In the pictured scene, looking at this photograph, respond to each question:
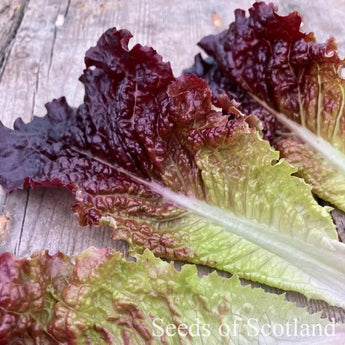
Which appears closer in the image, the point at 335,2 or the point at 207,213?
the point at 207,213

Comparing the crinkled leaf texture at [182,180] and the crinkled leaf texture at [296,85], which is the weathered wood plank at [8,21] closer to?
the crinkled leaf texture at [182,180]

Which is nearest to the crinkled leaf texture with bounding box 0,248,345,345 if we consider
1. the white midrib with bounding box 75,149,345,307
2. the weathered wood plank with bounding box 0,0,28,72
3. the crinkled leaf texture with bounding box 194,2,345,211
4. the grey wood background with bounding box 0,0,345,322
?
the white midrib with bounding box 75,149,345,307

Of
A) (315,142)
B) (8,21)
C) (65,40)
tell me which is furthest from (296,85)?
(8,21)

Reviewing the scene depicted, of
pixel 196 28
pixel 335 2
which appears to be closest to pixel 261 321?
pixel 196 28

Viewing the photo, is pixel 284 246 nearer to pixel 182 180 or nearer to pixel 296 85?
pixel 182 180

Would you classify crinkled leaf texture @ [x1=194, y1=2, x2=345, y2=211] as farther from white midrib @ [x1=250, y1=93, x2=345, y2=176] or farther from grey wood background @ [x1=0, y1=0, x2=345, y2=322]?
grey wood background @ [x1=0, y1=0, x2=345, y2=322]

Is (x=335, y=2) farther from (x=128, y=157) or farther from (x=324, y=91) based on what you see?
(x=128, y=157)
